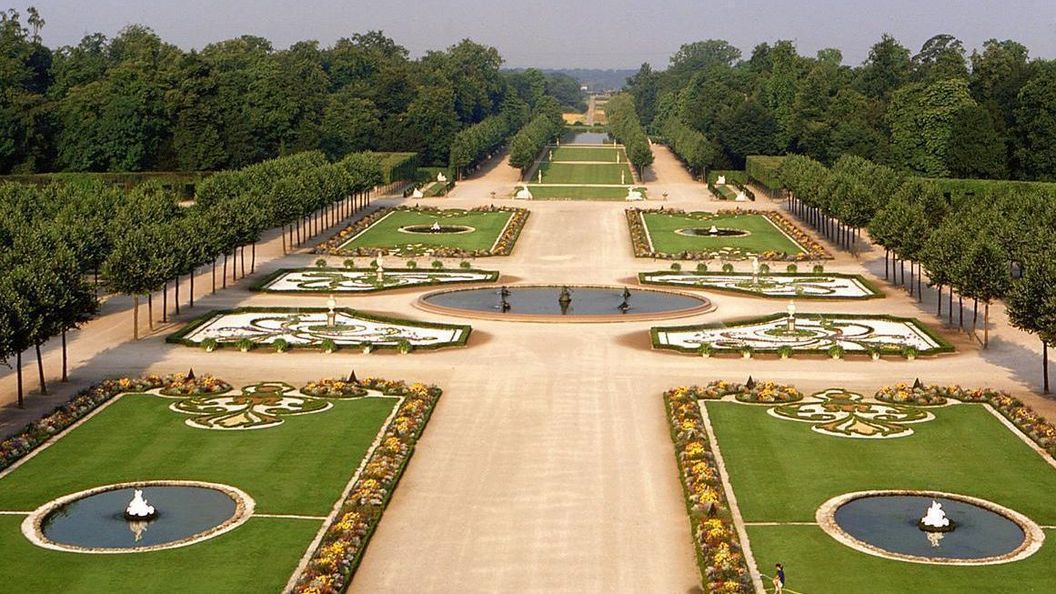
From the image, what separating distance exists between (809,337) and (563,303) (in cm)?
1675

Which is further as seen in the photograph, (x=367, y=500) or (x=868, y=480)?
(x=868, y=480)

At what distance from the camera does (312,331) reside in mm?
75938

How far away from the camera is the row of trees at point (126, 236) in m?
57.9

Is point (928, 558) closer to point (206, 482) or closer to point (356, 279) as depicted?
point (206, 482)

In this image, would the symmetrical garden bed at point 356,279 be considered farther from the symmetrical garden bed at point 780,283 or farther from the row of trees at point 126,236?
the symmetrical garden bed at point 780,283

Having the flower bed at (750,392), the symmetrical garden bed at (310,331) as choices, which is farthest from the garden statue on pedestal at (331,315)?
the flower bed at (750,392)

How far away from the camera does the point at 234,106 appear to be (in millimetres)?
176500

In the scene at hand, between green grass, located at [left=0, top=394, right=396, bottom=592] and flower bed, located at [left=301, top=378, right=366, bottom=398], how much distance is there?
109 cm

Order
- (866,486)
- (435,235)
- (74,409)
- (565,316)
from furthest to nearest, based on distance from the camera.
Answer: (435,235) → (565,316) → (74,409) → (866,486)

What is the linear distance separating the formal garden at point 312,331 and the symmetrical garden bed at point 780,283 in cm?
2254

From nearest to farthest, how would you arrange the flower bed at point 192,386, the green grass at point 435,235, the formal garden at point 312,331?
1. the flower bed at point 192,386
2. the formal garden at point 312,331
3. the green grass at point 435,235

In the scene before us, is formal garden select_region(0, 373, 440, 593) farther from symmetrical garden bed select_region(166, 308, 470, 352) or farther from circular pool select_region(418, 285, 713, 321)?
circular pool select_region(418, 285, 713, 321)

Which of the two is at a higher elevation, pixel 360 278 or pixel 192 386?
pixel 360 278

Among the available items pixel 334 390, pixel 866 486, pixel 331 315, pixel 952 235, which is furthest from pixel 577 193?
pixel 866 486
